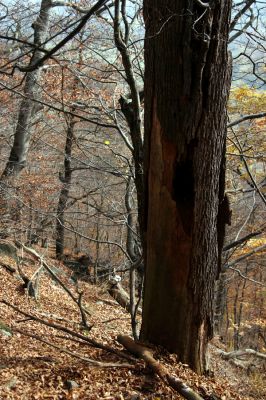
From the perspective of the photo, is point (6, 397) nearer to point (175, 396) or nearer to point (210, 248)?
point (175, 396)

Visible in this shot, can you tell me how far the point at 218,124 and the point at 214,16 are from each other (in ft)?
2.43

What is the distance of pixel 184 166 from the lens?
3.16 meters

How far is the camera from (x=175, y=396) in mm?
2928

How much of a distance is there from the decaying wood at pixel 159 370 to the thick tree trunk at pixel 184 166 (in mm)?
161

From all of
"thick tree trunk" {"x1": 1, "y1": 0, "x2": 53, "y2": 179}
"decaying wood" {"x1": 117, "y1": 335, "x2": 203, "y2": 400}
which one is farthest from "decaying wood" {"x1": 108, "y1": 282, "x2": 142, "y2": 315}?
"decaying wood" {"x1": 117, "y1": 335, "x2": 203, "y2": 400}

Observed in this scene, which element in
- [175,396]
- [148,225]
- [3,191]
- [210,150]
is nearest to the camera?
[175,396]

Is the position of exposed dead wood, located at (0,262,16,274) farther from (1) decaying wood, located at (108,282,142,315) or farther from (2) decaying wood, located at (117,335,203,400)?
(2) decaying wood, located at (117,335,203,400)

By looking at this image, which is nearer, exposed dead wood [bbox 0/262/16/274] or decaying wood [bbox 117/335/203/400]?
decaying wood [bbox 117/335/203/400]

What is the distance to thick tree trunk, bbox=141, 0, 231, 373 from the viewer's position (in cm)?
299

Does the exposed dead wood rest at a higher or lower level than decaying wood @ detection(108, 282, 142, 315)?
higher

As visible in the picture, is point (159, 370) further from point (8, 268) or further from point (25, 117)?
point (25, 117)

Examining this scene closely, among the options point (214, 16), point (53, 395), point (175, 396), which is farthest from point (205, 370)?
point (214, 16)

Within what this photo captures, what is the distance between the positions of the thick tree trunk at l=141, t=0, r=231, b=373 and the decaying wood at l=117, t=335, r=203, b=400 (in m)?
0.16

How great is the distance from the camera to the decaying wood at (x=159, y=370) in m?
2.78
